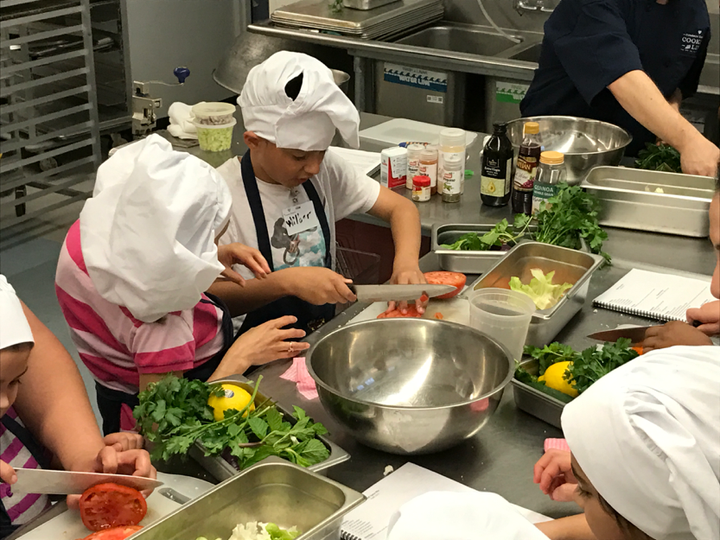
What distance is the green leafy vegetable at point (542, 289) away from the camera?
190cm

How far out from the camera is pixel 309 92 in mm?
1934

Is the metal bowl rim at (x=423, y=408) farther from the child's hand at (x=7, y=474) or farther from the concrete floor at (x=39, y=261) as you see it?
the concrete floor at (x=39, y=261)

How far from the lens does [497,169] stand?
2.45 meters

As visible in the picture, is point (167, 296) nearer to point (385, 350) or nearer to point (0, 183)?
point (385, 350)

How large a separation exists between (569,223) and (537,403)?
0.78m

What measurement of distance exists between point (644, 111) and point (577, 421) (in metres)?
1.82

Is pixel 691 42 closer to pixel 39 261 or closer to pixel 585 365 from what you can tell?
pixel 585 365

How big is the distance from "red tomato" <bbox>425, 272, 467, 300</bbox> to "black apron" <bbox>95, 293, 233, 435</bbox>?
51 cm

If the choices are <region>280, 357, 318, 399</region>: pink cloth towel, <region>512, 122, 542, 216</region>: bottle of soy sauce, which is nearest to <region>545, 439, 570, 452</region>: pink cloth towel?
<region>280, 357, 318, 399</region>: pink cloth towel

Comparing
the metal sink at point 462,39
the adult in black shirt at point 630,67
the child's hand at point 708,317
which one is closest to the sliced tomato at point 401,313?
the child's hand at point 708,317

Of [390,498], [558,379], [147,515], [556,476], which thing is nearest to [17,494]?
[147,515]

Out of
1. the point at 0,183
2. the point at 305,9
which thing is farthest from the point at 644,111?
the point at 0,183

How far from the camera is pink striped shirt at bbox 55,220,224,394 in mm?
1580

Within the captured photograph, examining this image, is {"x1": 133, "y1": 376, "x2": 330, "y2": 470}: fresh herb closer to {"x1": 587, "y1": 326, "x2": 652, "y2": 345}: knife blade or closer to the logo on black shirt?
{"x1": 587, "y1": 326, "x2": 652, "y2": 345}: knife blade
